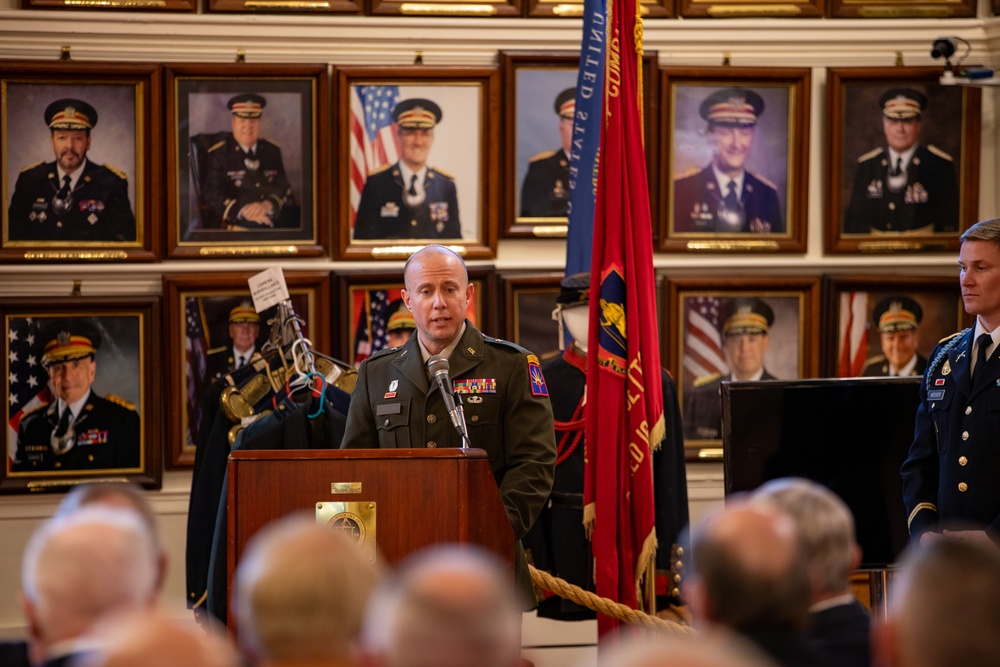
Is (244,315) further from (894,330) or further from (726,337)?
(894,330)

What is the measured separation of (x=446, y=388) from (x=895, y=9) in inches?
144

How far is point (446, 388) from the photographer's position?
4059 millimetres

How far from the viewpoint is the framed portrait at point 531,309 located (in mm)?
6227

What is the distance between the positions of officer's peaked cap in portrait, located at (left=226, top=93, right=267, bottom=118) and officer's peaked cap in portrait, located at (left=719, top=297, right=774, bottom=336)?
8.15ft

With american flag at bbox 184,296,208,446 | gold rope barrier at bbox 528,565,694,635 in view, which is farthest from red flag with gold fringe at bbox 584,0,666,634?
american flag at bbox 184,296,208,446

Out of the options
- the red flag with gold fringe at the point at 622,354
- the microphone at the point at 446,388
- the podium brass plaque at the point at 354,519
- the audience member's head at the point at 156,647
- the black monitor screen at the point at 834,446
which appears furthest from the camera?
the black monitor screen at the point at 834,446

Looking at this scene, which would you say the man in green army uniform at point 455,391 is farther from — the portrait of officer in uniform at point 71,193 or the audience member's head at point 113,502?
the portrait of officer in uniform at point 71,193

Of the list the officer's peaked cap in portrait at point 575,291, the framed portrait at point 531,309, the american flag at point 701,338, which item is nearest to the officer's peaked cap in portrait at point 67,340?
the framed portrait at point 531,309

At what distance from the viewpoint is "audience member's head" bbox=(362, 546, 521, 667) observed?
1804 millimetres

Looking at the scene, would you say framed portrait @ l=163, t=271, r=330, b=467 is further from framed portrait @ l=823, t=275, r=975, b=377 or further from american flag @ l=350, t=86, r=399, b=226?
framed portrait @ l=823, t=275, r=975, b=377

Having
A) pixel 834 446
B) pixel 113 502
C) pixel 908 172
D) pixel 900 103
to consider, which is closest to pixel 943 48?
pixel 900 103

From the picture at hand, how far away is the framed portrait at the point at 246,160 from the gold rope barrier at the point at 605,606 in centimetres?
202

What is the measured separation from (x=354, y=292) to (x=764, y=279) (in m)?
2.05

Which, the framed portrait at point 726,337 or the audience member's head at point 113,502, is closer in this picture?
the audience member's head at point 113,502
